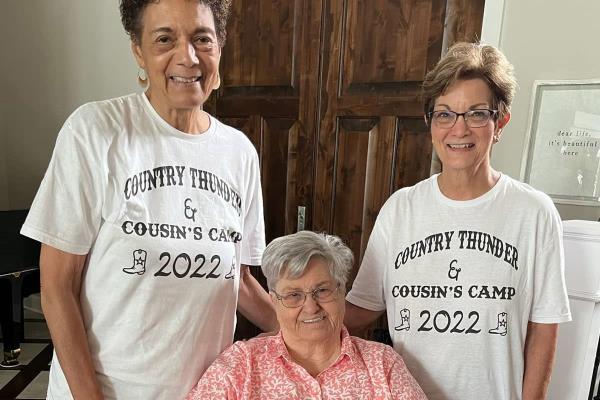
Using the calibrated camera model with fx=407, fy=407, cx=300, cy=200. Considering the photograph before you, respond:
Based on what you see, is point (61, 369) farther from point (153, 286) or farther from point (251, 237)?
point (251, 237)

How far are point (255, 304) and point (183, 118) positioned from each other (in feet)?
2.11

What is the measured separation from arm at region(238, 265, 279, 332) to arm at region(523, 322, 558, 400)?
2.43 ft

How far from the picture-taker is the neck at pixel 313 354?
1167 mm

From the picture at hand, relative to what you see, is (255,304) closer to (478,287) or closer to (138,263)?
(138,263)

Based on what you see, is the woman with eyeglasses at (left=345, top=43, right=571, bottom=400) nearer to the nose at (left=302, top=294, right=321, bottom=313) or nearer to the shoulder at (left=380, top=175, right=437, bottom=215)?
the shoulder at (left=380, top=175, right=437, bottom=215)

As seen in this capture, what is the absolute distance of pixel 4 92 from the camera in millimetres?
3172

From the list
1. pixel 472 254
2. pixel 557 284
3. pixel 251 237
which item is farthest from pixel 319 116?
pixel 557 284

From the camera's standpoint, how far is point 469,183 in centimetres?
110

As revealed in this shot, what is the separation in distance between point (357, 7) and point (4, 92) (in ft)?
9.56

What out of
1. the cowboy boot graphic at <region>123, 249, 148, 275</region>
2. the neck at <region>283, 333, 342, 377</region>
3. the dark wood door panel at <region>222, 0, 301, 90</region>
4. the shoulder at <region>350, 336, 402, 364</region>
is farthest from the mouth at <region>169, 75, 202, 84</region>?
the dark wood door panel at <region>222, 0, 301, 90</region>

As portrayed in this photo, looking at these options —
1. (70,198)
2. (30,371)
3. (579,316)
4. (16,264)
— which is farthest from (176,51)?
(30,371)

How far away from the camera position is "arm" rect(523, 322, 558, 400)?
3.56 ft

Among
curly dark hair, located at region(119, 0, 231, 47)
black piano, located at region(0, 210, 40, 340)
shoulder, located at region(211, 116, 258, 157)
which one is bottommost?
black piano, located at region(0, 210, 40, 340)

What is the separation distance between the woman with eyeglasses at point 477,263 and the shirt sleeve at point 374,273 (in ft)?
0.32
